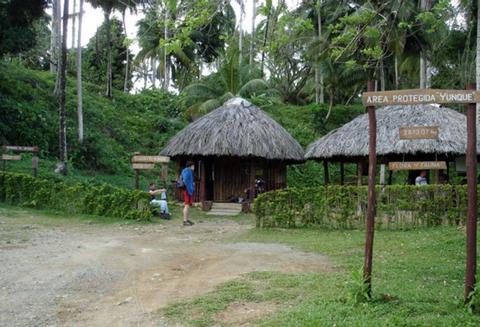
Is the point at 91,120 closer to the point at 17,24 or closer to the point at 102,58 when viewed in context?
the point at 17,24

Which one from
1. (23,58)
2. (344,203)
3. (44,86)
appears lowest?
(344,203)

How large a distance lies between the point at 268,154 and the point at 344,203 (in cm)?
656

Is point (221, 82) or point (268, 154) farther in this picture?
point (221, 82)

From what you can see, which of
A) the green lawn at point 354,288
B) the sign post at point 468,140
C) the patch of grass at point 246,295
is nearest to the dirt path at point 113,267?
the patch of grass at point 246,295

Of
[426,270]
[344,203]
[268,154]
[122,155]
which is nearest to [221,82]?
[122,155]

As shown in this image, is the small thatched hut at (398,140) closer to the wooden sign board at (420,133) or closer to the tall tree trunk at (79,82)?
the wooden sign board at (420,133)

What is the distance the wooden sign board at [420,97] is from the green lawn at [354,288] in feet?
6.38

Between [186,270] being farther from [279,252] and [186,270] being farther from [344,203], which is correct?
[344,203]

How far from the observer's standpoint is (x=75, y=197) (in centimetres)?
1422

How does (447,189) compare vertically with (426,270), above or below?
above

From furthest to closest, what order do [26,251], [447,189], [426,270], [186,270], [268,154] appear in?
[268,154] → [447,189] → [26,251] → [186,270] → [426,270]

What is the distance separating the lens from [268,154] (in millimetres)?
18516

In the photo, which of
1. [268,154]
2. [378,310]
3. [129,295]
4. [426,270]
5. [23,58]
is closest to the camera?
[378,310]

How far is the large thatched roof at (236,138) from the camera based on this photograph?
60.2 feet
